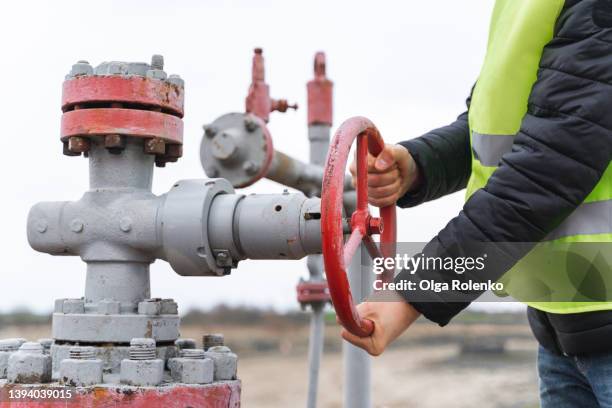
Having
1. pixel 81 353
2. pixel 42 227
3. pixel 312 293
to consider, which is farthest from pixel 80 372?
pixel 312 293

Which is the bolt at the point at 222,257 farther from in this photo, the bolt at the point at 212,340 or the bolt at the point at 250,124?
the bolt at the point at 250,124

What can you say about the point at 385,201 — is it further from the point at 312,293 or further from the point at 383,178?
the point at 312,293

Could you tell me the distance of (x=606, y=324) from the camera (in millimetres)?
896

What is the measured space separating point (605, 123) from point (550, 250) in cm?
18

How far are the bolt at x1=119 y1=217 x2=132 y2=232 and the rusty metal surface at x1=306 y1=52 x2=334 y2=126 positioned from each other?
175 centimetres

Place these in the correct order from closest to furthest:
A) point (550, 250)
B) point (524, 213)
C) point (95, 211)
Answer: point (524, 213) → point (550, 250) → point (95, 211)

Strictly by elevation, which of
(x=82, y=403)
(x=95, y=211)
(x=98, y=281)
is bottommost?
(x=82, y=403)

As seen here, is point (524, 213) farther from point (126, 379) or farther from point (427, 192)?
point (126, 379)

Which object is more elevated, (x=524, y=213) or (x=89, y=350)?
(x=524, y=213)

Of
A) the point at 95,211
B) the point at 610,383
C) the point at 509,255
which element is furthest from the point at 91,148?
the point at 610,383

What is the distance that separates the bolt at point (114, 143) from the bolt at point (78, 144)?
0.03 m

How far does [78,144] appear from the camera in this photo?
120 centimetres

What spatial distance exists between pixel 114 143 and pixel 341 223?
1.61ft

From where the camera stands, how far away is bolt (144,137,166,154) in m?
1.20
